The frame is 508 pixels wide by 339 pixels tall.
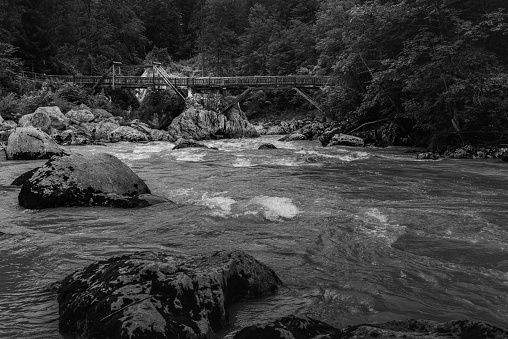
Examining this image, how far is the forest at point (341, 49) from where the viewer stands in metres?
15.6

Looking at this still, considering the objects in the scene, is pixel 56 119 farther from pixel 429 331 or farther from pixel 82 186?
pixel 429 331

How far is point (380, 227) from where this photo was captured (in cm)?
611

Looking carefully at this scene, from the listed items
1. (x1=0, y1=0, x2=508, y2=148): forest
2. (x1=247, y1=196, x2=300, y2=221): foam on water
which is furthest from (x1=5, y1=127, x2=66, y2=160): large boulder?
(x1=0, y1=0, x2=508, y2=148): forest

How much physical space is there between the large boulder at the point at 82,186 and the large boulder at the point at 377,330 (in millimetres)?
5005

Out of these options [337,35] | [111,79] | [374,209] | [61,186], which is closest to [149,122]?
[111,79]

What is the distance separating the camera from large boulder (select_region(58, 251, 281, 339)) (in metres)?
2.90

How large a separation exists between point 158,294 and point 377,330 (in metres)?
1.63

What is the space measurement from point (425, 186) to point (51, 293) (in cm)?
796

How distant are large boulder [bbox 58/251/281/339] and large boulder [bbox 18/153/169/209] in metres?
3.69

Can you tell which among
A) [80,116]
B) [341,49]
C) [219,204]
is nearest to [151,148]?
[80,116]

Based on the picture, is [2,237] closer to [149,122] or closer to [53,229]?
[53,229]

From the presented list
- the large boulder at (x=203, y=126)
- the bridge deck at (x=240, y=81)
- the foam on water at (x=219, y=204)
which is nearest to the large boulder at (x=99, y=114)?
the bridge deck at (x=240, y=81)

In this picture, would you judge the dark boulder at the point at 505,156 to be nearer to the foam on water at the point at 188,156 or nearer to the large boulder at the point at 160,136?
the foam on water at the point at 188,156

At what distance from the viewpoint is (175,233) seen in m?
5.92
